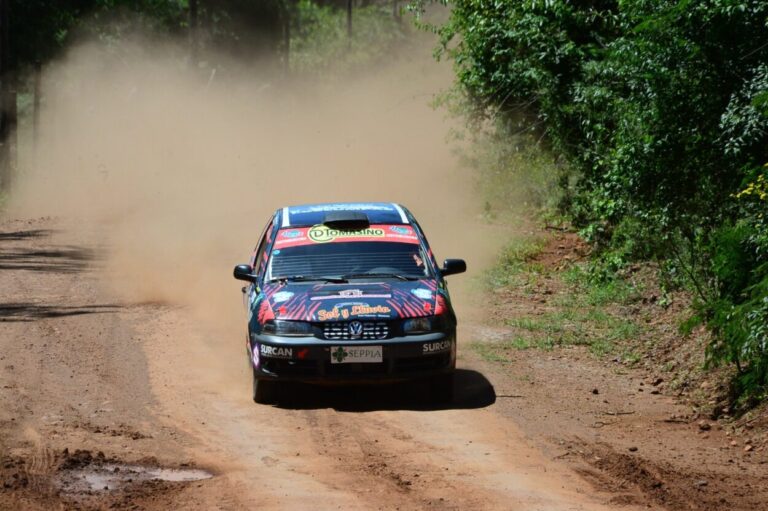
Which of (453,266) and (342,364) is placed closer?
(342,364)

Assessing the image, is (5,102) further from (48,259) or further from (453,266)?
(453,266)

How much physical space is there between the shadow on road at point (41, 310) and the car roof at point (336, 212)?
15.7 feet

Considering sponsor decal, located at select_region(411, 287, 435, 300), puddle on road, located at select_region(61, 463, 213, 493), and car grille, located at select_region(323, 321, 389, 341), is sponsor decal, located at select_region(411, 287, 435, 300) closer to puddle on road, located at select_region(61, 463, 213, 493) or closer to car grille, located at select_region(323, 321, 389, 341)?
car grille, located at select_region(323, 321, 389, 341)

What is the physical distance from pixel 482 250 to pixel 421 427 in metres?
12.7

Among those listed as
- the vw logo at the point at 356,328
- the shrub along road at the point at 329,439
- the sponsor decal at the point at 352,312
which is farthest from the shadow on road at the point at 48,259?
the vw logo at the point at 356,328

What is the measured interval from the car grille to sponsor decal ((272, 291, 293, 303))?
586mm

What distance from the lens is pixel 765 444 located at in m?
9.59

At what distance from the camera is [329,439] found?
9.55 meters

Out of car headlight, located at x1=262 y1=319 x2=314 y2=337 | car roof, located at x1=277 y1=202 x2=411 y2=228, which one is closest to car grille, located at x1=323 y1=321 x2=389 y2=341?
car headlight, located at x1=262 y1=319 x2=314 y2=337

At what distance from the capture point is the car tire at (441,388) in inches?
431

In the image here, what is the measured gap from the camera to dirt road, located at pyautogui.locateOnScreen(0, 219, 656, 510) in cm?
793

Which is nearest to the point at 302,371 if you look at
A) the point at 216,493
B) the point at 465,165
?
the point at 216,493

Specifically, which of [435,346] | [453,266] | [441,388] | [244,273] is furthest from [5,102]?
[435,346]

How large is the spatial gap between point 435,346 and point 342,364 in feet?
2.80
